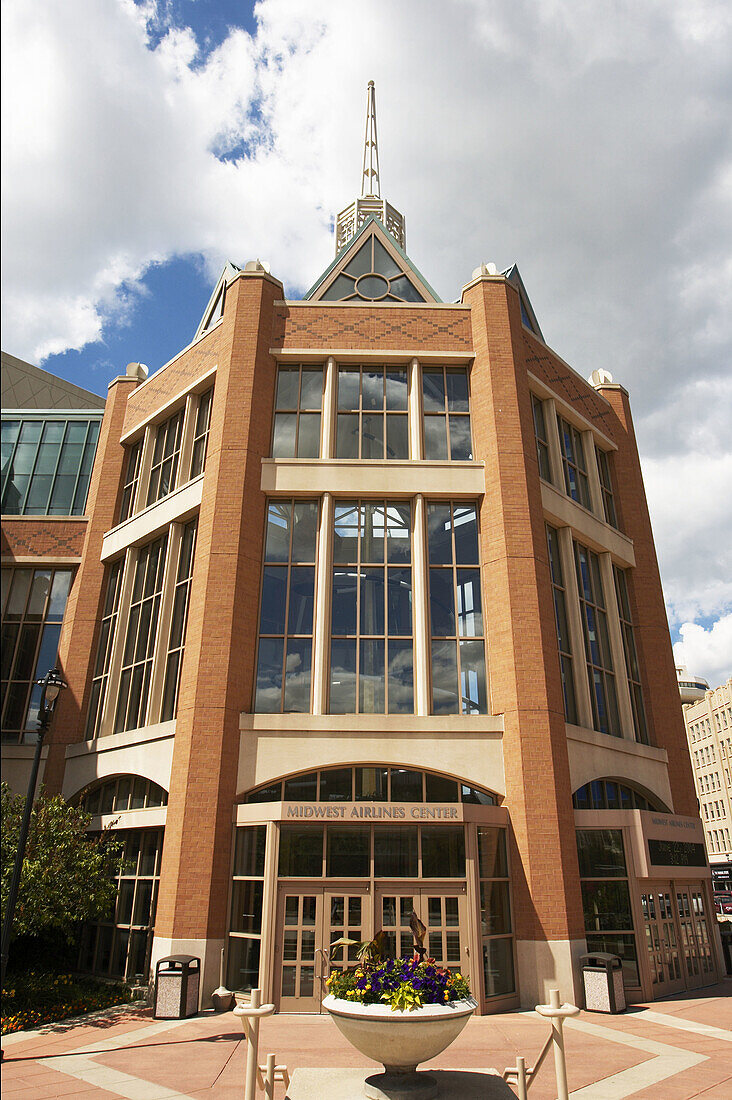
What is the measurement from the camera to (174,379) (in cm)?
→ 2550

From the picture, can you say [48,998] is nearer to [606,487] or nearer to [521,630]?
[521,630]

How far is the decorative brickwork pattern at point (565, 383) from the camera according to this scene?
24.3 meters

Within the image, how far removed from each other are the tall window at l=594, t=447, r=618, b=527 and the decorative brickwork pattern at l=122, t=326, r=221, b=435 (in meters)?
14.4

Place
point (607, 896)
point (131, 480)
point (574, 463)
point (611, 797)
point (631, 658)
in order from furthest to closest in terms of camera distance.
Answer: point (131, 480) < point (574, 463) < point (631, 658) < point (611, 797) < point (607, 896)

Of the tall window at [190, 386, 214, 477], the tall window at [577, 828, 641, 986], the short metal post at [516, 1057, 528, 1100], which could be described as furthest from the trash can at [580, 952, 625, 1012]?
the tall window at [190, 386, 214, 477]

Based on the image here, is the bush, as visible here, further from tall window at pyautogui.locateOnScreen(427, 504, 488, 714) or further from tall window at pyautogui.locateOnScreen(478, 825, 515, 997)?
tall window at pyautogui.locateOnScreen(427, 504, 488, 714)

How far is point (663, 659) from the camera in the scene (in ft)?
84.4

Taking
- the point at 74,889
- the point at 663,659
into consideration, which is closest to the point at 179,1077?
the point at 74,889

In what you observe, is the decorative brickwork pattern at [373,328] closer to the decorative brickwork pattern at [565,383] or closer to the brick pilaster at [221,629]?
the brick pilaster at [221,629]

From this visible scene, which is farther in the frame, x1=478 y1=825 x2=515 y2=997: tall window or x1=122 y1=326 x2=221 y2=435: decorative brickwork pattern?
x1=122 y1=326 x2=221 y2=435: decorative brickwork pattern

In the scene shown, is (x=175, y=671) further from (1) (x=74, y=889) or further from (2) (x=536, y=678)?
(2) (x=536, y=678)

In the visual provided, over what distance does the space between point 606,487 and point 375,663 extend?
13.3 metres

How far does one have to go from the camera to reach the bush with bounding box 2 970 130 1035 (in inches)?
570

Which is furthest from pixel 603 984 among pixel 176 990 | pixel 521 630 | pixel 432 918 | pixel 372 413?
pixel 372 413
